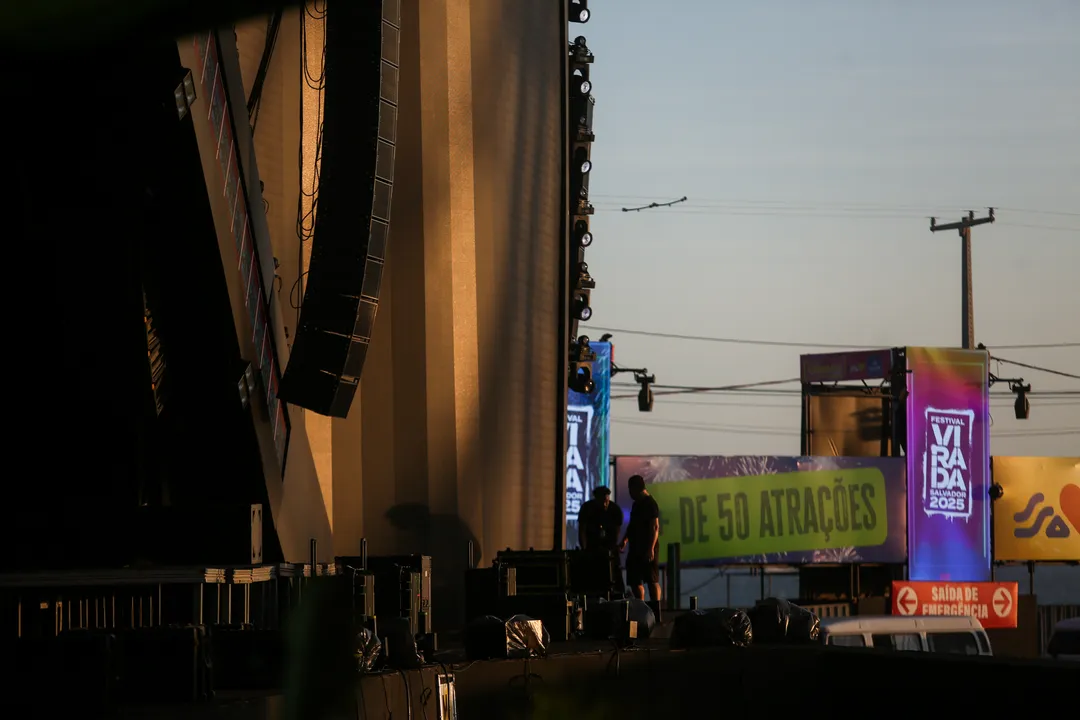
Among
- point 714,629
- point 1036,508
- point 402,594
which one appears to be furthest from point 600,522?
point 1036,508

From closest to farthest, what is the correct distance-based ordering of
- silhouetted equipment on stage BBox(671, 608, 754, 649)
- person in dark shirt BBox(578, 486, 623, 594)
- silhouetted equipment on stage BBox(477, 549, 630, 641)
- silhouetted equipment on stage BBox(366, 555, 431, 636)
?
silhouetted equipment on stage BBox(671, 608, 754, 649) → silhouetted equipment on stage BBox(366, 555, 431, 636) → silhouetted equipment on stage BBox(477, 549, 630, 641) → person in dark shirt BBox(578, 486, 623, 594)

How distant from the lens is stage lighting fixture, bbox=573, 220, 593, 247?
2281 centimetres

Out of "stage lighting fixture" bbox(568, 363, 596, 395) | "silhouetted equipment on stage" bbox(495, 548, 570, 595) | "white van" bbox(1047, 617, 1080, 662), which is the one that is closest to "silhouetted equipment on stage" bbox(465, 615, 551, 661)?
"silhouetted equipment on stage" bbox(495, 548, 570, 595)

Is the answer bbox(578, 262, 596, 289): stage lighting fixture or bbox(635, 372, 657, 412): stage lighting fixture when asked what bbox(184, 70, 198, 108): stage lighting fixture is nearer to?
bbox(578, 262, 596, 289): stage lighting fixture

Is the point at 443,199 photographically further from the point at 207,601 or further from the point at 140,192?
the point at 207,601

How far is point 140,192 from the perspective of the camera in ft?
37.2

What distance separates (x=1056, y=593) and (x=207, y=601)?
152889 millimetres

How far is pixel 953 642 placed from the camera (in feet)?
49.7

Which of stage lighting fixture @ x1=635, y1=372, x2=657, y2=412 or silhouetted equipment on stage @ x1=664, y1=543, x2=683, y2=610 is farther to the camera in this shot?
stage lighting fixture @ x1=635, y1=372, x2=657, y2=412

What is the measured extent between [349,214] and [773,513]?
16619 mm

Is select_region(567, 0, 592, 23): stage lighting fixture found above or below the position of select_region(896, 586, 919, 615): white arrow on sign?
above

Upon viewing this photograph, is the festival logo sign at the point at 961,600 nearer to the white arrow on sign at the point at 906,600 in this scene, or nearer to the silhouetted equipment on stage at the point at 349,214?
the white arrow on sign at the point at 906,600

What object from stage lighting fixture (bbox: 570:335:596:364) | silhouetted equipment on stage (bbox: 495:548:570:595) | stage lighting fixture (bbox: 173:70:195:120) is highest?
stage lighting fixture (bbox: 173:70:195:120)

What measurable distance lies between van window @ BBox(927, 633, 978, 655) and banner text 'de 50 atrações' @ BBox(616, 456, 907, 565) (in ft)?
31.9
